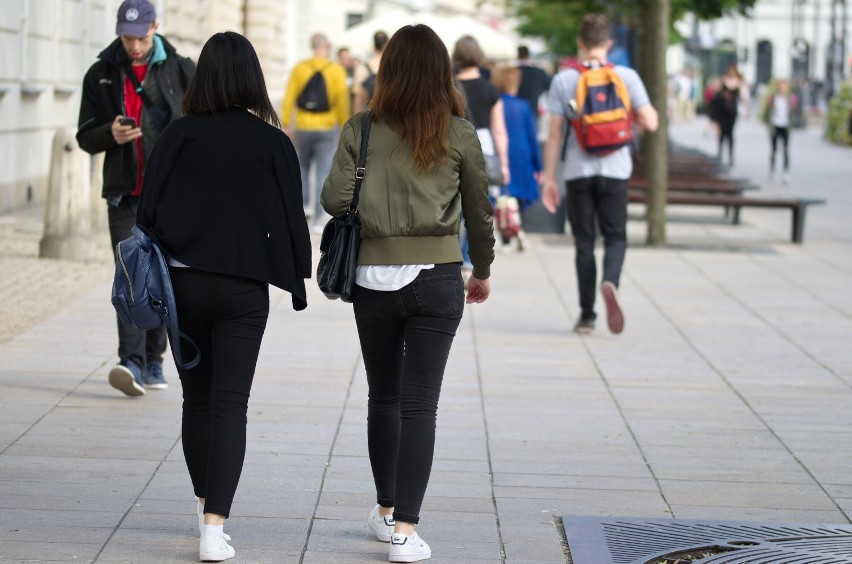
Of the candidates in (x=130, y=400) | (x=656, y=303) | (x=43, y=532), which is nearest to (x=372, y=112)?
(x=43, y=532)

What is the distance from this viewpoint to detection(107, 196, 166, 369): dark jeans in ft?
22.5

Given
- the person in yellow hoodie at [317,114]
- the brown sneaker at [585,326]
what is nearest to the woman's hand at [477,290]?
the brown sneaker at [585,326]

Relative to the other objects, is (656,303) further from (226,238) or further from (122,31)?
(226,238)

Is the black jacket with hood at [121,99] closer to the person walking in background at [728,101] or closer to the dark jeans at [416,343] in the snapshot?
the dark jeans at [416,343]

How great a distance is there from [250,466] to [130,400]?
51.5 inches

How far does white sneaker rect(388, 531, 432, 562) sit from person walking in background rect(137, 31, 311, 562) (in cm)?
49

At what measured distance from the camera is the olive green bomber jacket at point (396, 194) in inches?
182

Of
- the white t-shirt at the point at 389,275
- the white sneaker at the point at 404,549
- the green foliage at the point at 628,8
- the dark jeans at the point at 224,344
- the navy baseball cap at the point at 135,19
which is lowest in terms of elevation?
the white sneaker at the point at 404,549

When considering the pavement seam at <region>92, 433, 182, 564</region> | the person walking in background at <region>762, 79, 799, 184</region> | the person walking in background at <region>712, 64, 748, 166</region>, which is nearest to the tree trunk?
the pavement seam at <region>92, 433, 182, 564</region>

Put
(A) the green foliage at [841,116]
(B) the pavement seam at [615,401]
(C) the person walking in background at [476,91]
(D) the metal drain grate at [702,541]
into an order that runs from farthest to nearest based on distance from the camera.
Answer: (A) the green foliage at [841,116] < (C) the person walking in background at [476,91] < (B) the pavement seam at [615,401] < (D) the metal drain grate at [702,541]

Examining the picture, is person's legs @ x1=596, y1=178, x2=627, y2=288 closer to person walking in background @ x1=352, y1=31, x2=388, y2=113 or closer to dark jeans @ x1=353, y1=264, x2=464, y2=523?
person walking in background @ x1=352, y1=31, x2=388, y2=113

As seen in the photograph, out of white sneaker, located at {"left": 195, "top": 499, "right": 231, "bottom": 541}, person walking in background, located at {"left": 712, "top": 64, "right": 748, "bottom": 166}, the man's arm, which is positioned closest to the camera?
white sneaker, located at {"left": 195, "top": 499, "right": 231, "bottom": 541}

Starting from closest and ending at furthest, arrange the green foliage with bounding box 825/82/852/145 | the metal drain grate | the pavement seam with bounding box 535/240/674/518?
the metal drain grate → the pavement seam with bounding box 535/240/674/518 → the green foliage with bounding box 825/82/852/145

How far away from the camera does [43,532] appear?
16.1 ft
